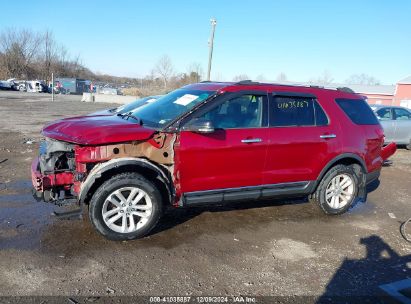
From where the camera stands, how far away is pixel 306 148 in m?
4.85

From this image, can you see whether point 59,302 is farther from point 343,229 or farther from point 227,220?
point 343,229

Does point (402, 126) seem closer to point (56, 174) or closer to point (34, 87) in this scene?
point (56, 174)

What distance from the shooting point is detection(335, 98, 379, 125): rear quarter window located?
212 inches

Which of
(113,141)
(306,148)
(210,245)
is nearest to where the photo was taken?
(113,141)

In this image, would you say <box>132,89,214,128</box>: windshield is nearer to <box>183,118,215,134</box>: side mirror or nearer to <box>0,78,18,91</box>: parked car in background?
<box>183,118,215,134</box>: side mirror

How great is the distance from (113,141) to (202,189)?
3.98ft

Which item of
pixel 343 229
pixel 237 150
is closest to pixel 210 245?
pixel 237 150

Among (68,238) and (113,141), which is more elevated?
(113,141)

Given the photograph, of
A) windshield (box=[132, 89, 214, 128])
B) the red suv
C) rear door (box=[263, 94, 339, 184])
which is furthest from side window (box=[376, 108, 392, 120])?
windshield (box=[132, 89, 214, 128])

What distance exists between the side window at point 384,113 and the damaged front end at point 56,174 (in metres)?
10.3

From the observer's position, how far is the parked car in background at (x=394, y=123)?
11305 mm

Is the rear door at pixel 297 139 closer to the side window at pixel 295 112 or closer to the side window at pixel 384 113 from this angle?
the side window at pixel 295 112

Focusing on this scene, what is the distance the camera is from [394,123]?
1136cm

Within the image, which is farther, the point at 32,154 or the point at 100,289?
the point at 32,154
